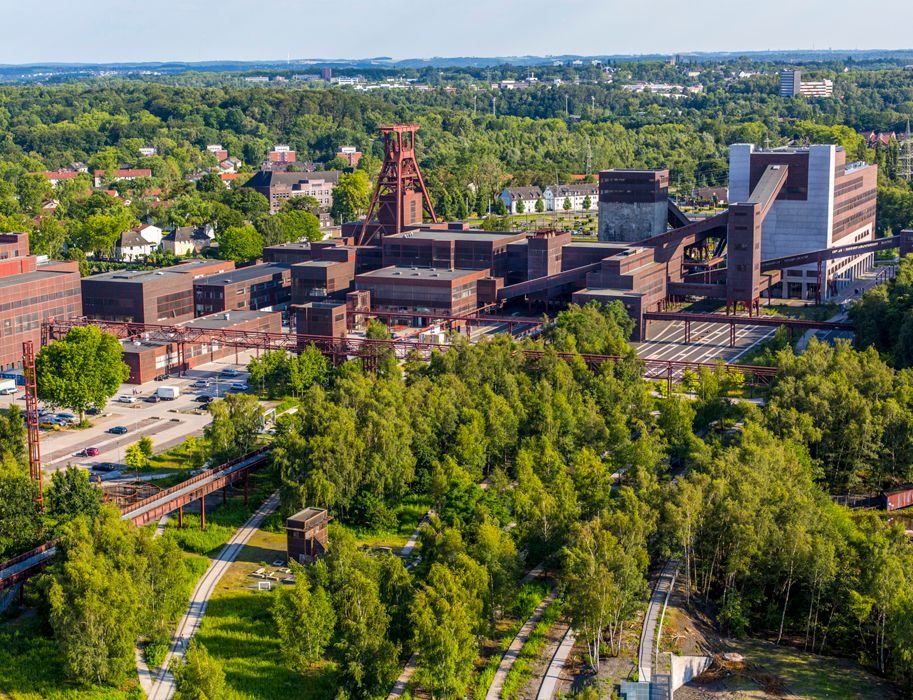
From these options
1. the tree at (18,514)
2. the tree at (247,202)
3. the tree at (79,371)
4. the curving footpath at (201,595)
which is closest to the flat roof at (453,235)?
the tree at (79,371)

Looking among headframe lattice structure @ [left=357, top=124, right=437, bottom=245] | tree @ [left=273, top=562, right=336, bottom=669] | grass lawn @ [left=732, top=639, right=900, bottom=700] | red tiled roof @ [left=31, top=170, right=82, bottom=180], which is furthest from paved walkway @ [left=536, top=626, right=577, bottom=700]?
red tiled roof @ [left=31, top=170, right=82, bottom=180]

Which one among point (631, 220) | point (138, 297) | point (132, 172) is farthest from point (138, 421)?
point (132, 172)

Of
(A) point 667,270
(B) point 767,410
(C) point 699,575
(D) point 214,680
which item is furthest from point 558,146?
(D) point 214,680

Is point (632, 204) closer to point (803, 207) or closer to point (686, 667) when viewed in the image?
point (803, 207)

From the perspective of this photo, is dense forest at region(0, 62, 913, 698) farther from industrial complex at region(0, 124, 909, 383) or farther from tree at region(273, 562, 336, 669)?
industrial complex at region(0, 124, 909, 383)

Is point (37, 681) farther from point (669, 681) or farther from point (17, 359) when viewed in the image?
point (17, 359)

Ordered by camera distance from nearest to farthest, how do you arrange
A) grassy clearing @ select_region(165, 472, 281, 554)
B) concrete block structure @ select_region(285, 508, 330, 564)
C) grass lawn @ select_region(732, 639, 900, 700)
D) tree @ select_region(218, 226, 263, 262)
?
grass lawn @ select_region(732, 639, 900, 700), concrete block structure @ select_region(285, 508, 330, 564), grassy clearing @ select_region(165, 472, 281, 554), tree @ select_region(218, 226, 263, 262)
